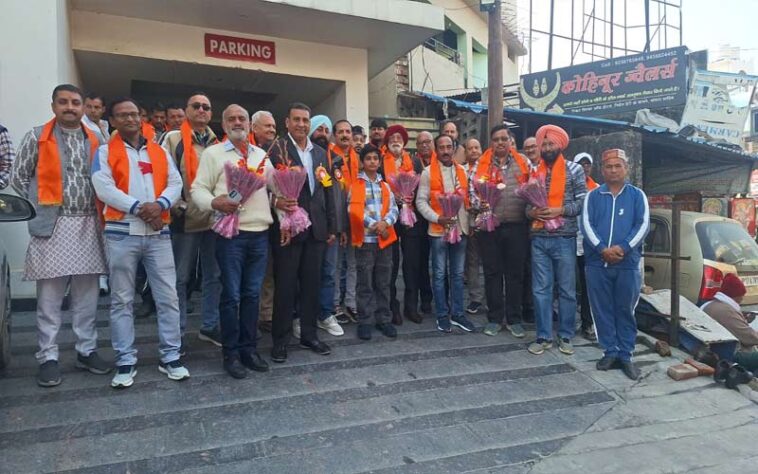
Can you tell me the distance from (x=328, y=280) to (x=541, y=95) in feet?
37.0

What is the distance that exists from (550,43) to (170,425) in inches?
687

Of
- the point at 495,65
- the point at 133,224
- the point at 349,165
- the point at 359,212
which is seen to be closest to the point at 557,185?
the point at 359,212

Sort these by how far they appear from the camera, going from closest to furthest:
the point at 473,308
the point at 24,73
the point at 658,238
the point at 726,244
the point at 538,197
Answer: the point at 538,197 → the point at 24,73 → the point at 473,308 → the point at 726,244 → the point at 658,238

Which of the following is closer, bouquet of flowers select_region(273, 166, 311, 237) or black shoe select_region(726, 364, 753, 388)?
bouquet of flowers select_region(273, 166, 311, 237)

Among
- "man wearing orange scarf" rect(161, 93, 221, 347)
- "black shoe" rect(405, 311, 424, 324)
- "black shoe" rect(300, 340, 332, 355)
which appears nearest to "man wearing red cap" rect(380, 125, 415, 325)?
"black shoe" rect(405, 311, 424, 324)

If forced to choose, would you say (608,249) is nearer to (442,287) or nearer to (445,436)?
(442,287)

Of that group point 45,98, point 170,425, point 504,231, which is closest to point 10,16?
point 45,98

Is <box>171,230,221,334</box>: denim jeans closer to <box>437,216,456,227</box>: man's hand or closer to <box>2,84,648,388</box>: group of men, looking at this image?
<box>2,84,648,388</box>: group of men

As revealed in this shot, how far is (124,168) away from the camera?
11.1ft

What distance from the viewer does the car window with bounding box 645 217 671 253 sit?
6203mm

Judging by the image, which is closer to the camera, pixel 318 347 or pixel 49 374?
pixel 49 374

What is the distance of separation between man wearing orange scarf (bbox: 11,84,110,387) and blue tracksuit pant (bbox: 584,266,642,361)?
3.89m

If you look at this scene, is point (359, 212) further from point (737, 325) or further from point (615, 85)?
point (615, 85)

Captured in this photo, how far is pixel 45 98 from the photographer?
17.4 feet
